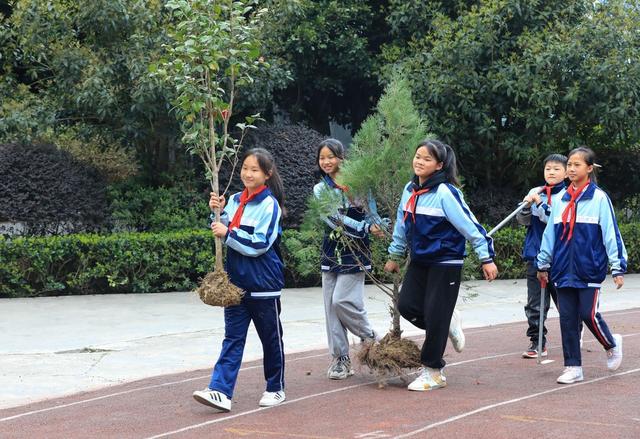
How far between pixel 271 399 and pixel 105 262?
263 inches

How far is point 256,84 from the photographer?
1467cm

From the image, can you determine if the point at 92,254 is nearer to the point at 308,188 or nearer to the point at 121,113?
the point at 121,113

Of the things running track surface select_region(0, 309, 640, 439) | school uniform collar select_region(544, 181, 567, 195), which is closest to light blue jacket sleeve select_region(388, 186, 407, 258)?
running track surface select_region(0, 309, 640, 439)

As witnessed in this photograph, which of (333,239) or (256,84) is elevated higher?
(256,84)

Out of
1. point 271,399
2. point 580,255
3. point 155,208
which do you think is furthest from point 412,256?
point 155,208

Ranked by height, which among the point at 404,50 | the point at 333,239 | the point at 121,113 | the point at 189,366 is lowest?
the point at 189,366

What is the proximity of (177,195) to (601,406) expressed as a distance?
31.1 feet

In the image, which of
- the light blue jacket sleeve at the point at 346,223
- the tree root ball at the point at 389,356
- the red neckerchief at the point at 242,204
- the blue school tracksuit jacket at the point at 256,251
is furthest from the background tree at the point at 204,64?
the tree root ball at the point at 389,356

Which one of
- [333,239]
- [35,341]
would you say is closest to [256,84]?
[35,341]

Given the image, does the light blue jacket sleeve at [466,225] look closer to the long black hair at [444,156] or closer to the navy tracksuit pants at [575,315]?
the long black hair at [444,156]

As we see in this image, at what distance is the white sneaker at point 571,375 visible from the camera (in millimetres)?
7430

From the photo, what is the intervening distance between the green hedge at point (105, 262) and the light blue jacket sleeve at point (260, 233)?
539 cm

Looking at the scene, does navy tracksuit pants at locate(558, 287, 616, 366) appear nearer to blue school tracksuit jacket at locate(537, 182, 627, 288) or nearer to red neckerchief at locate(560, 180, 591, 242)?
blue school tracksuit jacket at locate(537, 182, 627, 288)

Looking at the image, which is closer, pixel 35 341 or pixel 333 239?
pixel 333 239
